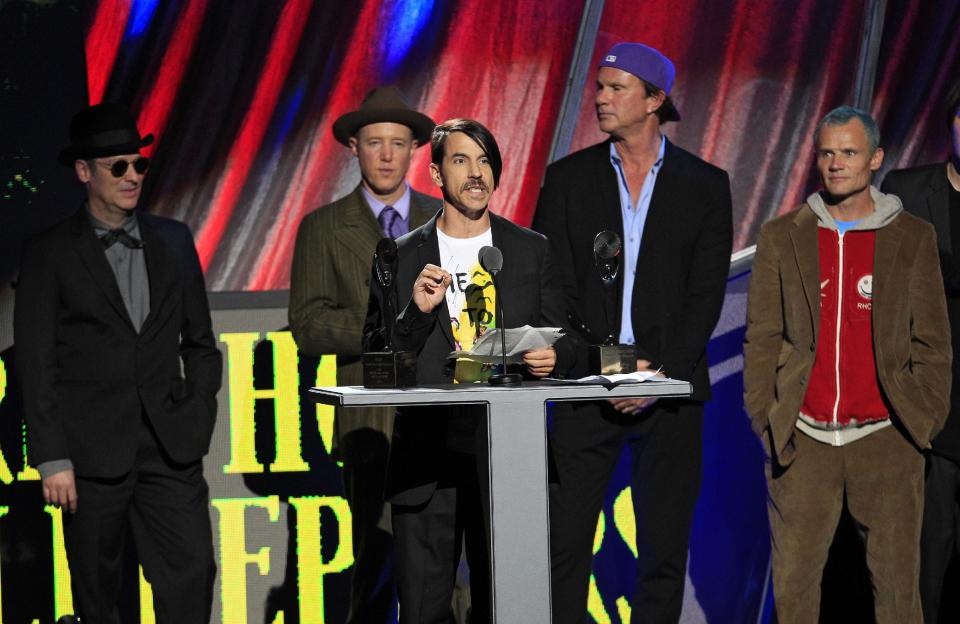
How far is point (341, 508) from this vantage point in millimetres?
5535

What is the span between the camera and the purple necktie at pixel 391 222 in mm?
4941

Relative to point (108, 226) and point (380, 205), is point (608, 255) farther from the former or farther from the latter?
point (108, 226)

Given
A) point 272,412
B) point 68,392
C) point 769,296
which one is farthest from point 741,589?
point 68,392

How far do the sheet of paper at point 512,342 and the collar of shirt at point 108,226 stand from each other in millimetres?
1882

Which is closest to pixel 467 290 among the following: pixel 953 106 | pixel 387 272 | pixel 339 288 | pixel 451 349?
pixel 451 349

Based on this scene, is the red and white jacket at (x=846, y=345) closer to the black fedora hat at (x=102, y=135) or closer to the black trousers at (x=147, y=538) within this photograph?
the black trousers at (x=147, y=538)

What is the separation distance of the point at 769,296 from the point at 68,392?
257cm

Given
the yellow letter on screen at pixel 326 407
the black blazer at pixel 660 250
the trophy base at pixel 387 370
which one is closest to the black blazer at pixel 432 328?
the trophy base at pixel 387 370

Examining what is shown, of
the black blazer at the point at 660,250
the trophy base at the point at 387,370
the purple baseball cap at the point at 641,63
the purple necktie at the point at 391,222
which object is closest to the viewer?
the trophy base at the point at 387,370

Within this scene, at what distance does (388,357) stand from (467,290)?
1.80 feet

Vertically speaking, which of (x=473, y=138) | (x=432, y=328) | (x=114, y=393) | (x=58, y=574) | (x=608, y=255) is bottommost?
(x=58, y=574)

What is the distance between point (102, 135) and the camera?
480 cm

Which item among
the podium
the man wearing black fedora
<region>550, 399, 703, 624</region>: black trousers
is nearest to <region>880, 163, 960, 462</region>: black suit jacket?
<region>550, 399, 703, 624</region>: black trousers

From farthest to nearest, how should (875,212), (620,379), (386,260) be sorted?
1. (875,212)
2. (386,260)
3. (620,379)
